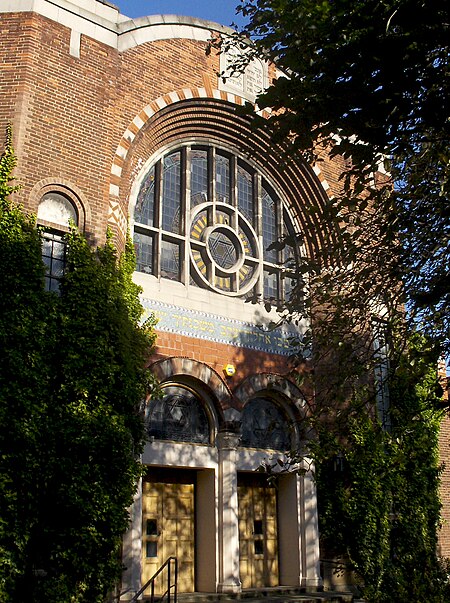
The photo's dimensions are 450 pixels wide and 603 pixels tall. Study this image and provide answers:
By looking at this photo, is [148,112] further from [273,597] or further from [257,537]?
[273,597]

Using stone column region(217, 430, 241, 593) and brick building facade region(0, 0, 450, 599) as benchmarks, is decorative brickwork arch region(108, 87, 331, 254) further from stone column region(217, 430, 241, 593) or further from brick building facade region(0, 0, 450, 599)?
stone column region(217, 430, 241, 593)

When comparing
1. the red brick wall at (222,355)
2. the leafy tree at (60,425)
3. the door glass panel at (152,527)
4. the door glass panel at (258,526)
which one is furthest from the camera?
the door glass panel at (258,526)

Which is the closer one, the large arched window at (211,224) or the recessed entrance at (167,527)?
the recessed entrance at (167,527)

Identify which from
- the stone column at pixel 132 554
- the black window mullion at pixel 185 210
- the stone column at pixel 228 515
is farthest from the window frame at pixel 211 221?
the stone column at pixel 132 554

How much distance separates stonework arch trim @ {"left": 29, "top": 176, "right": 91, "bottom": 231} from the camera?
14204 millimetres

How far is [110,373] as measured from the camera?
1346 centimetres

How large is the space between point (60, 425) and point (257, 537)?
6311 mm

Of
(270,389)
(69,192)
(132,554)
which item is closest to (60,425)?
(132,554)

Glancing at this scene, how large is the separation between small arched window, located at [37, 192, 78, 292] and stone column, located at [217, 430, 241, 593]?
4.83 metres

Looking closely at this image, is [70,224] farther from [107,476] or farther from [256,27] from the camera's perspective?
[256,27]

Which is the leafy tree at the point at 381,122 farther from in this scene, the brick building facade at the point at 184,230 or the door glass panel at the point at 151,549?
the door glass panel at the point at 151,549

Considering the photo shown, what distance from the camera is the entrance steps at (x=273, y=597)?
14.8 meters

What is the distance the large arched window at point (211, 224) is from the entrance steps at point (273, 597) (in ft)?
20.8

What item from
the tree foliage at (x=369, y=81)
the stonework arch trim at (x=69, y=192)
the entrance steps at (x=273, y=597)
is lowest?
the entrance steps at (x=273, y=597)
